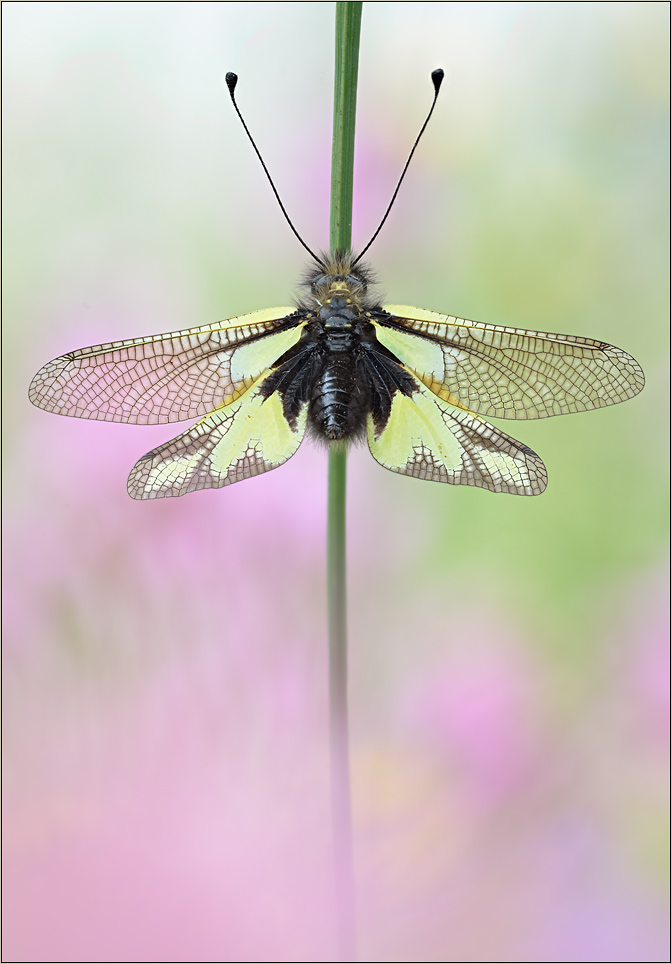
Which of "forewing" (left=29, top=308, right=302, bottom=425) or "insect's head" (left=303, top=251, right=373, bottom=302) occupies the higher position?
"insect's head" (left=303, top=251, right=373, bottom=302)

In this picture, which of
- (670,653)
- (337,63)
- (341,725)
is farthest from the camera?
(670,653)

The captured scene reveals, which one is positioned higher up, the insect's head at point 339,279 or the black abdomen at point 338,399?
the insect's head at point 339,279

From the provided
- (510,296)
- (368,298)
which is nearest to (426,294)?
(510,296)

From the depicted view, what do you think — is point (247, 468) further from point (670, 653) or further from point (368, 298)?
point (670, 653)

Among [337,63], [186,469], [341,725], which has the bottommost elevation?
[341,725]
